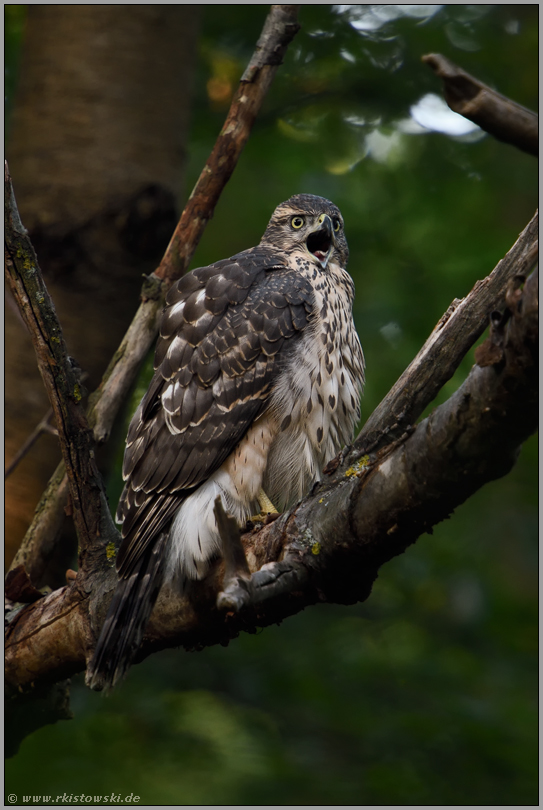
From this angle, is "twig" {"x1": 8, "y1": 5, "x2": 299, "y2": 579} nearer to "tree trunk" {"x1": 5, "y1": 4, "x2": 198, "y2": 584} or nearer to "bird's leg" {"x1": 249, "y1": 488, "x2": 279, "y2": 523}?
"tree trunk" {"x1": 5, "y1": 4, "x2": 198, "y2": 584}

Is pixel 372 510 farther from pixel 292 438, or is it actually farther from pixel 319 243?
pixel 319 243

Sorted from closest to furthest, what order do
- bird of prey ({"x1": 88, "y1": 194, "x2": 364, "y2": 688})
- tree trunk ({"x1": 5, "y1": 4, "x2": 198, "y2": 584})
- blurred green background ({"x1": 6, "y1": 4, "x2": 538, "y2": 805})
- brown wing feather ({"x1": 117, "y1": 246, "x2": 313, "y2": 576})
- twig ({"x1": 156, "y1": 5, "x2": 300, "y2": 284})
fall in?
bird of prey ({"x1": 88, "y1": 194, "x2": 364, "y2": 688}) < brown wing feather ({"x1": 117, "y1": 246, "x2": 313, "y2": 576}) < twig ({"x1": 156, "y1": 5, "x2": 300, "y2": 284}) < blurred green background ({"x1": 6, "y1": 4, "x2": 538, "y2": 805}) < tree trunk ({"x1": 5, "y1": 4, "x2": 198, "y2": 584})

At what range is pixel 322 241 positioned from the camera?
401 centimetres

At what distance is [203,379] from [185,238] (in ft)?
2.68

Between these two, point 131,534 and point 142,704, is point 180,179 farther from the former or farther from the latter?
point 142,704

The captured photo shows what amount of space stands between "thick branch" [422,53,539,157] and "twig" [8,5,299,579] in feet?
8.31

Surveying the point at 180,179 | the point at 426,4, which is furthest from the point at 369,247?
the point at 426,4

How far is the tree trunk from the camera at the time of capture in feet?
13.6

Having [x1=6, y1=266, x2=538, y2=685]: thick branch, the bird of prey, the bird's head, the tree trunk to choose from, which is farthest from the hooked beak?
[x1=6, y1=266, x2=538, y2=685]: thick branch

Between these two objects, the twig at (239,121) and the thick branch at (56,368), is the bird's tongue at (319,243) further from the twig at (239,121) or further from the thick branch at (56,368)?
the thick branch at (56,368)

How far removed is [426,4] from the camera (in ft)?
15.6

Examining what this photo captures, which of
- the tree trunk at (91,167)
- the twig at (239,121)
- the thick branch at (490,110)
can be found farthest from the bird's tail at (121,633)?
the thick branch at (490,110)

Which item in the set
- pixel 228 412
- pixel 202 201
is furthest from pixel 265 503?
pixel 202 201

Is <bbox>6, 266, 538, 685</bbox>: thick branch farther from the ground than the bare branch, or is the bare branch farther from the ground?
<bbox>6, 266, 538, 685</bbox>: thick branch
